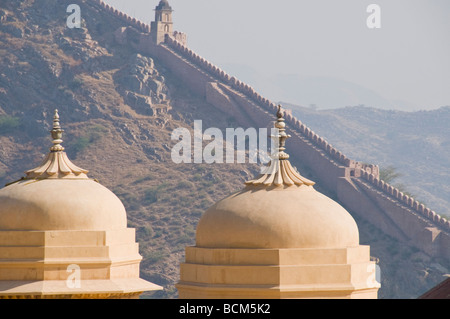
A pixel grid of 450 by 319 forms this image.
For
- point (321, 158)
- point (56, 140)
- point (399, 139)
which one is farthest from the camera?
point (399, 139)

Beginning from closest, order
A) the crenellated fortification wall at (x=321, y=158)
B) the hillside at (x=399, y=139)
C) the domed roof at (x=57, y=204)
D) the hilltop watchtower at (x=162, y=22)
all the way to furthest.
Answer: the domed roof at (x=57, y=204) → the crenellated fortification wall at (x=321, y=158) → the hilltop watchtower at (x=162, y=22) → the hillside at (x=399, y=139)

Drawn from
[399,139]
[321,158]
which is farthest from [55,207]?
[399,139]

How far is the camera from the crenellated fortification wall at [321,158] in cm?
6431

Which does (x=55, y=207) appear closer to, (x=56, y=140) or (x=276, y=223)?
(x=56, y=140)

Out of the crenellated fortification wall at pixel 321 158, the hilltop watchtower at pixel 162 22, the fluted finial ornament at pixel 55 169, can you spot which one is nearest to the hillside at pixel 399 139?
the hilltop watchtower at pixel 162 22

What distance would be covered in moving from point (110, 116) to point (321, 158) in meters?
14.2

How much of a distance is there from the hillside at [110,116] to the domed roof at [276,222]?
48.2 m

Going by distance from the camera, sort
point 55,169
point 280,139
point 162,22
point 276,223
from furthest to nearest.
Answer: point 162,22
point 55,169
point 280,139
point 276,223

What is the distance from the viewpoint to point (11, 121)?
80.4 metres

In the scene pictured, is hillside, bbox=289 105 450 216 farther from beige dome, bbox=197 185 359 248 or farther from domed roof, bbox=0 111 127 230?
beige dome, bbox=197 185 359 248

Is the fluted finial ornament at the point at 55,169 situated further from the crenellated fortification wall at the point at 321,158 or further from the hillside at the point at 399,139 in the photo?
the hillside at the point at 399,139

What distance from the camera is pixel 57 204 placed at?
822 inches

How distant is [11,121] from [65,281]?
6049 cm
